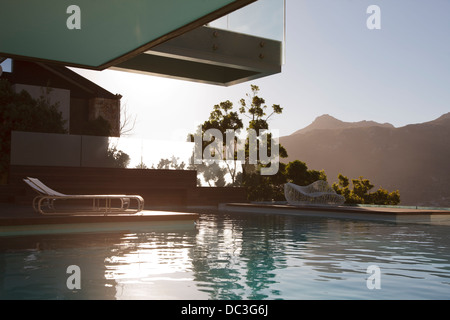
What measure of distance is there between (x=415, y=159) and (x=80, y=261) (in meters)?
60.3

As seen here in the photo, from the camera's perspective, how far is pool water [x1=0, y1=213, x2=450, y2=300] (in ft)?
12.5

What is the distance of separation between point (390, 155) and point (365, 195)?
129ft

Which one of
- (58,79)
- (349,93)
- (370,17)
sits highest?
(349,93)

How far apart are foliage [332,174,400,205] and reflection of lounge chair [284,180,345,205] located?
757 centimetres

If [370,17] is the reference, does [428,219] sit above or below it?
below

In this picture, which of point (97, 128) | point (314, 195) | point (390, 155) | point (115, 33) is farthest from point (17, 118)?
point (390, 155)

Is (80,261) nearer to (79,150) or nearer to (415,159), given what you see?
(79,150)

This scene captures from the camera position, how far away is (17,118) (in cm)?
1623

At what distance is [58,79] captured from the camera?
80.0 ft

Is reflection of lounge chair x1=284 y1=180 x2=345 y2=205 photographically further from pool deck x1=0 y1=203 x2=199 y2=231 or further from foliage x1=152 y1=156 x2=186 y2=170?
pool deck x1=0 y1=203 x2=199 y2=231

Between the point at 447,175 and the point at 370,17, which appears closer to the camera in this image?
the point at 370,17

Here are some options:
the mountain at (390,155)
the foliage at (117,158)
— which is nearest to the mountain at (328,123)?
the mountain at (390,155)
